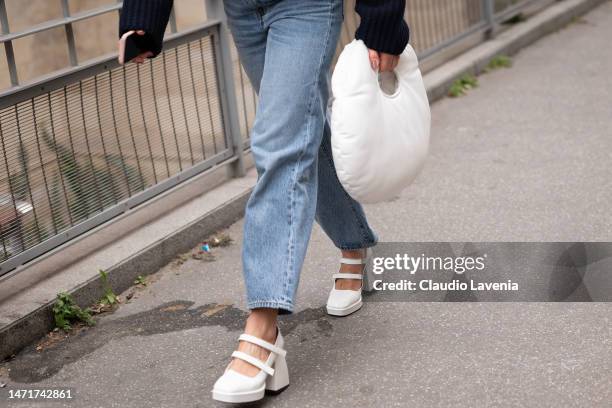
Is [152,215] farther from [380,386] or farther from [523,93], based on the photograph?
[523,93]

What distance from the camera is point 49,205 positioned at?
162 inches

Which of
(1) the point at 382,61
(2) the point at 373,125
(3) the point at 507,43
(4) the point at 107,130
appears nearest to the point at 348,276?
(2) the point at 373,125

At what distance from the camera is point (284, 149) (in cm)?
309

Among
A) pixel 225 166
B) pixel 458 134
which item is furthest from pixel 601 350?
pixel 458 134

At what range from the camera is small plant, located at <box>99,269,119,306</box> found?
4113 mm

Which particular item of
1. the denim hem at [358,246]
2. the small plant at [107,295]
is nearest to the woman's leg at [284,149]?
the denim hem at [358,246]

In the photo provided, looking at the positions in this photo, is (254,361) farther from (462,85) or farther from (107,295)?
(462,85)

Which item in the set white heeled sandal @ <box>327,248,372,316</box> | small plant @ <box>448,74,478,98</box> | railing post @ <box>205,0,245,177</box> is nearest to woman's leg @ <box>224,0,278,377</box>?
white heeled sandal @ <box>327,248,372,316</box>

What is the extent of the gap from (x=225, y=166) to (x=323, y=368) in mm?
2102

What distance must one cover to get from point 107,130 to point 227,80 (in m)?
0.85

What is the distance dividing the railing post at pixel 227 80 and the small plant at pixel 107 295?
1.27 m

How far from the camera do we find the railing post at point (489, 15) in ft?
26.3

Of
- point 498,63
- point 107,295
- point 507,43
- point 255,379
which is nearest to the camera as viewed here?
point 255,379

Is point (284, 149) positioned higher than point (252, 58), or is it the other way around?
point (252, 58)
